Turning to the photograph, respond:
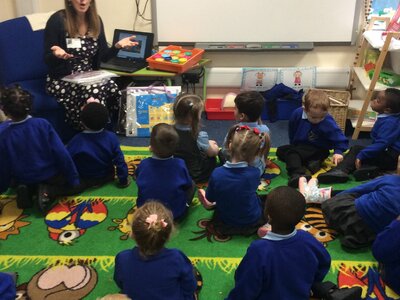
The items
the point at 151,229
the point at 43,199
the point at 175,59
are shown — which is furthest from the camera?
the point at 175,59

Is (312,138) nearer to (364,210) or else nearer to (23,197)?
(364,210)

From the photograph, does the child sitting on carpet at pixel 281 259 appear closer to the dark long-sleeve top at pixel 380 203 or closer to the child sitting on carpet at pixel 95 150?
the dark long-sleeve top at pixel 380 203

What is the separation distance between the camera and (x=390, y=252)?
1697 millimetres

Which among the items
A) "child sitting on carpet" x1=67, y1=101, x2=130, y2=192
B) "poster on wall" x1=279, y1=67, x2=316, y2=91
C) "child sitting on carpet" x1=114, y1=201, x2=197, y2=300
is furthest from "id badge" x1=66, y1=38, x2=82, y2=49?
"child sitting on carpet" x1=114, y1=201, x2=197, y2=300

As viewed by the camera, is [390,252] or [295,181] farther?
[295,181]

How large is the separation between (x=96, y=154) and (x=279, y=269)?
1.42 meters

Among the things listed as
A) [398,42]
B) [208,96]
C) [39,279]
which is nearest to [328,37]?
[398,42]

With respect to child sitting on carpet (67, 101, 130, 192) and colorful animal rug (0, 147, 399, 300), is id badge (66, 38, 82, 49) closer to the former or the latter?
child sitting on carpet (67, 101, 130, 192)

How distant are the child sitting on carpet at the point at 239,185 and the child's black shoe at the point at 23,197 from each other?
1023mm

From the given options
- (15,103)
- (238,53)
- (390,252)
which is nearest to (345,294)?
(390,252)

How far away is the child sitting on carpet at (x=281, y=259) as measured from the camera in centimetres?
147

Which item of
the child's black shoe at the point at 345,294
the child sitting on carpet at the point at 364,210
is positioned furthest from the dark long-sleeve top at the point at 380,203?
the child's black shoe at the point at 345,294

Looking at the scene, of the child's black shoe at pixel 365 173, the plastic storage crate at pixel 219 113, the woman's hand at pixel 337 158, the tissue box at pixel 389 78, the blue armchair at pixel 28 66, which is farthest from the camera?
the plastic storage crate at pixel 219 113

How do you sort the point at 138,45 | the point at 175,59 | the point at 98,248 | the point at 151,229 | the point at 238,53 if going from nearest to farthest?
the point at 151,229 → the point at 98,248 → the point at 175,59 → the point at 138,45 → the point at 238,53
